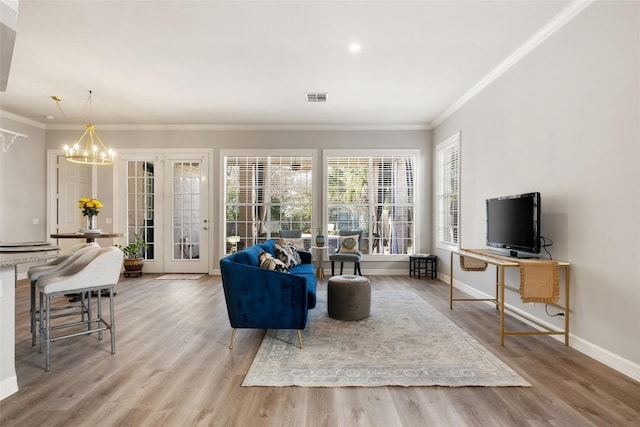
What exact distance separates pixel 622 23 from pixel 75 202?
8247 mm

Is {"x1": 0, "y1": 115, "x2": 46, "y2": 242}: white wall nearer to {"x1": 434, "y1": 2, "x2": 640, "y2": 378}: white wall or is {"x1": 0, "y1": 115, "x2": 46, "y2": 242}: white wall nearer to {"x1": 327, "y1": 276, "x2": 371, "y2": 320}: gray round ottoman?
{"x1": 327, "y1": 276, "x2": 371, "y2": 320}: gray round ottoman

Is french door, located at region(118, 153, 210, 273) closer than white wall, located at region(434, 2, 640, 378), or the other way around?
white wall, located at region(434, 2, 640, 378)

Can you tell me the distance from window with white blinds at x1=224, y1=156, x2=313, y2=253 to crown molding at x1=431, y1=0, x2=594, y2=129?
3163mm

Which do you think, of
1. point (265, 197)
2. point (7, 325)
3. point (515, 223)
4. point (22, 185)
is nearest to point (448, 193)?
point (515, 223)

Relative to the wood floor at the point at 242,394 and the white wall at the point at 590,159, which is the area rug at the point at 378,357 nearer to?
the wood floor at the point at 242,394

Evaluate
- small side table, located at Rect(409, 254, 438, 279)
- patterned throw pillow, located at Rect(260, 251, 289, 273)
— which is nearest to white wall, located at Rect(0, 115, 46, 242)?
patterned throw pillow, located at Rect(260, 251, 289, 273)

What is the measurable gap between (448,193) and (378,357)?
3.91m

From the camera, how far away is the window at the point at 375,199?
6.62 meters

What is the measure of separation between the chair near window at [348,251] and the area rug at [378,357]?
6.71 feet

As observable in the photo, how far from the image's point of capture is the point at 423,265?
6.39m

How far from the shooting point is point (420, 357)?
275cm

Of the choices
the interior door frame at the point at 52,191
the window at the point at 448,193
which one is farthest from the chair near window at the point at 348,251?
the interior door frame at the point at 52,191

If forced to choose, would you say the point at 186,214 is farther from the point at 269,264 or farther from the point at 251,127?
the point at 269,264

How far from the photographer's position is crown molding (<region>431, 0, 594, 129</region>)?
2858mm
